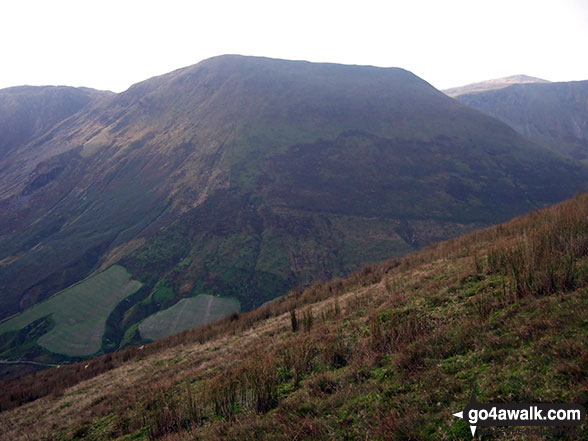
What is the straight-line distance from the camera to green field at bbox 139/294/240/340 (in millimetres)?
38656

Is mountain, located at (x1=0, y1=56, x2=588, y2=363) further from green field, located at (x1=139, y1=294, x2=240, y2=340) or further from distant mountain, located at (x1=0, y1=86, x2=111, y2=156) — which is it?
distant mountain, located at (x1=0, y1=86, x2=111, y2=156)

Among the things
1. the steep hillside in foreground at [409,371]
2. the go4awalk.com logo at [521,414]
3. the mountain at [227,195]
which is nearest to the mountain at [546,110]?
the mountain at [227,195]

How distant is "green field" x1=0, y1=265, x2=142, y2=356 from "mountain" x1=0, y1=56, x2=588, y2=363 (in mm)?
205

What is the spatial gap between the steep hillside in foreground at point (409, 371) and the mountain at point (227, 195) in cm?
3229

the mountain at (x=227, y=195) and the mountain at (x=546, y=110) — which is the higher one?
the mountain at (x=546, y=110)

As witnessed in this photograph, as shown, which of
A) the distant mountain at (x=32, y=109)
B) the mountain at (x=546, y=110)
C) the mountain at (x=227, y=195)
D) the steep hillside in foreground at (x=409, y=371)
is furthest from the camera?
the mountain at (x=546, y=110)

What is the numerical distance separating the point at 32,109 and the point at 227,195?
12688 centimetres

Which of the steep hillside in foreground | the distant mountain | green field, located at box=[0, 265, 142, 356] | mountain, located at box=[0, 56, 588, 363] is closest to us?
the steep hillside in foreground

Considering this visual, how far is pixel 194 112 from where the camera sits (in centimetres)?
9344

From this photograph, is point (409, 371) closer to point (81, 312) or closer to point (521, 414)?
point (521, 414)

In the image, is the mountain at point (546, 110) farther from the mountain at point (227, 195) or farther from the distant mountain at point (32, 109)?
the distant mountain at point (32, 109)

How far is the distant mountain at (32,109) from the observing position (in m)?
122

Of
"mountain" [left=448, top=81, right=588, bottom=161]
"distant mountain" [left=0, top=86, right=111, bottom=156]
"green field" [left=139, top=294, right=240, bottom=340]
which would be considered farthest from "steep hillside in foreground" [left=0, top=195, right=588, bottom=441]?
"distant mountain" [left=0, top=86, right=111, bottom=156]

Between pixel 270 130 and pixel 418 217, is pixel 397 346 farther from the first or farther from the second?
pixel 270 130
